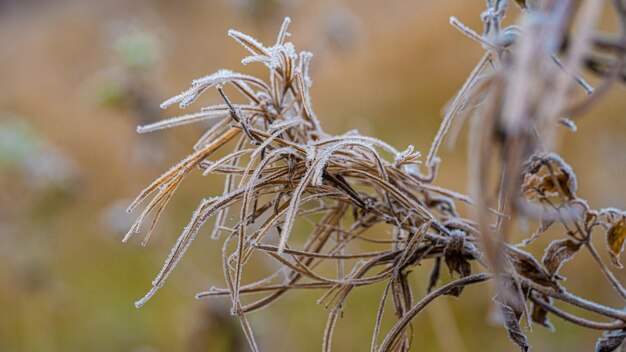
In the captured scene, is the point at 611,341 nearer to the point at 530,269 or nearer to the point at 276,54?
the point at 530,269

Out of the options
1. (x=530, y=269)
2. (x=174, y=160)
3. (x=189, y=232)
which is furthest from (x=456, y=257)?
(x=174, y=160)

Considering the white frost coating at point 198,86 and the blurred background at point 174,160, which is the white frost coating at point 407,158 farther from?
the blurred background at point 174,160

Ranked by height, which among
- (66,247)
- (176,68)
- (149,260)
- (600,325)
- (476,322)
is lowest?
(600,325)

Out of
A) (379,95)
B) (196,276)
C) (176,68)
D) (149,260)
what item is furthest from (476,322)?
(176,68)

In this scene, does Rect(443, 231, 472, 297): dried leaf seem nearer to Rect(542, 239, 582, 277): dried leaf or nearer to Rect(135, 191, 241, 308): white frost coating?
Rect(542, 239, 582, 277): dried leaf

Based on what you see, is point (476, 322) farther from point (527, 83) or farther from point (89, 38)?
point (89, 38)

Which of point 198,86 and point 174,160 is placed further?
point 174,160
